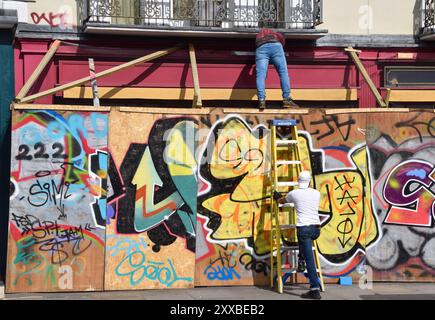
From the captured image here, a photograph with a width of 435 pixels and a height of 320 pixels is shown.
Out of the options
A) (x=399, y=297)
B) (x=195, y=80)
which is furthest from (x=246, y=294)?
(x=195, y=80)

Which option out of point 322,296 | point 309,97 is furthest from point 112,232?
point 309,97

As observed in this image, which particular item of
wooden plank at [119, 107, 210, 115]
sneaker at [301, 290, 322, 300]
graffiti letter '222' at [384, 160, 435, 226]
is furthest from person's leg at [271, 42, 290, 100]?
sneaker at [301, 290, 322, 300]


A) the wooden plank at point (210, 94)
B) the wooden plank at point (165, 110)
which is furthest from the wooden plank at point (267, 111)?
the wooden plank at point (210, 94)

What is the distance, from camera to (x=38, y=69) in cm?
1305

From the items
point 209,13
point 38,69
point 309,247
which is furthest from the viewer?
point 209,13

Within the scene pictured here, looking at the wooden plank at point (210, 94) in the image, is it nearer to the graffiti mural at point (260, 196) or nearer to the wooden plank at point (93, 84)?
the wooden plank at point (93, 84)

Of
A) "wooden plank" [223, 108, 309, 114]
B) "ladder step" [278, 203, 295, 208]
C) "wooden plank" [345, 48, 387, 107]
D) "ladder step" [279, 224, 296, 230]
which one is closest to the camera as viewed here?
"ladder step" [278, 203, 295, 208]

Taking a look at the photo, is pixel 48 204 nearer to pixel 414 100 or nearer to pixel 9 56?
pixel 9 56

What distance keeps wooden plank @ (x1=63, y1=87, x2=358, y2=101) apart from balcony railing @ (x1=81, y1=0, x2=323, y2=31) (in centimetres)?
112

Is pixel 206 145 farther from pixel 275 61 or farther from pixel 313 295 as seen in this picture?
pixel 313 295

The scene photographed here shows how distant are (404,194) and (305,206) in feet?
7.52

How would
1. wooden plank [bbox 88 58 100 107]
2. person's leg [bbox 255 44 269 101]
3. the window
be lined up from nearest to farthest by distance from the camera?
1. wooden plank [bbox 88 58 100 107]
2. person's leg [bbox 255 44 269 101]
3. the window

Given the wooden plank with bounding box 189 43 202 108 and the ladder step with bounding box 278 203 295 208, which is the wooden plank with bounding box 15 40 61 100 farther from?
the ladder step with bounding box 278 203 295 208

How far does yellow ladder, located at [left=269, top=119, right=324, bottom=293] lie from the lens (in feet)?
40.1
